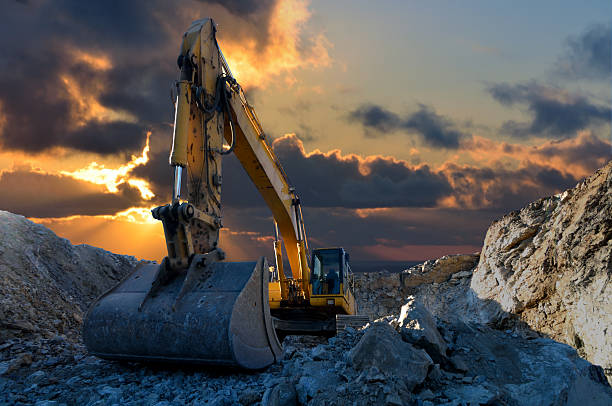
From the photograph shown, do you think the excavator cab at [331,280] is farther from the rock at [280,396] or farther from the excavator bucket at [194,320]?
the rock at [280,396]

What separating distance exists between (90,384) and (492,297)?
11.0 m

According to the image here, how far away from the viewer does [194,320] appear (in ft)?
16.0

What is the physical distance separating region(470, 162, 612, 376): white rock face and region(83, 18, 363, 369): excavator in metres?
5.95

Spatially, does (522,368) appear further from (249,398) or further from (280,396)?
(249,398)

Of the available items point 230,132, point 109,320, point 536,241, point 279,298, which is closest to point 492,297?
point 536,241

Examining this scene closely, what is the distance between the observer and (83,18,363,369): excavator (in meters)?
4.90

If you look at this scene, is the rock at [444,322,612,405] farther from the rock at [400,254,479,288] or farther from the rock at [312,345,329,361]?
the rock at [400,254,479,288]

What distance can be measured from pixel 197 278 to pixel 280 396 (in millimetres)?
2063

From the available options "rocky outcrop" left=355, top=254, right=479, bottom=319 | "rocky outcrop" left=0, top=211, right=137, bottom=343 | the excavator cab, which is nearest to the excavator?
"rocky outcrop" left=0, top=211, right=137, bottom=343

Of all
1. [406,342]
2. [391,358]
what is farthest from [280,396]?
[406,342]

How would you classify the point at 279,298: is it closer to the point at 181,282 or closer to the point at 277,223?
the point at 277,223

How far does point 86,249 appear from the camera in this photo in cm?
1169

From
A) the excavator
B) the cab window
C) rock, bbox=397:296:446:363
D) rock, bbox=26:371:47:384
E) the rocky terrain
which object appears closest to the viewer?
the rocky terrain

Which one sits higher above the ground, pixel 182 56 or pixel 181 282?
pixel 182 56
